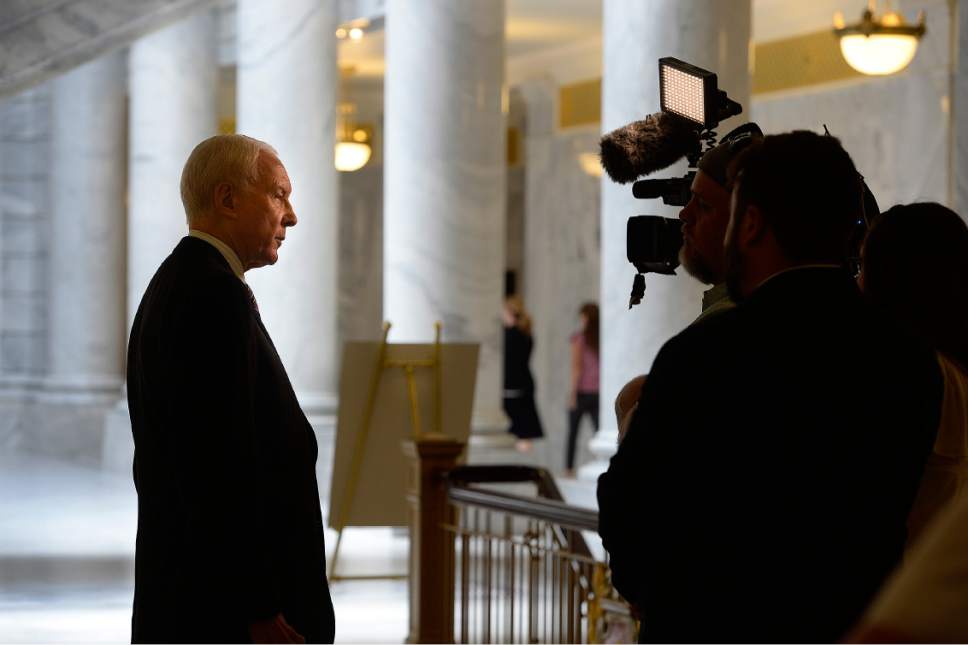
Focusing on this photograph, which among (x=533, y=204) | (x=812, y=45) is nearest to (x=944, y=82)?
(x=812, y=45)

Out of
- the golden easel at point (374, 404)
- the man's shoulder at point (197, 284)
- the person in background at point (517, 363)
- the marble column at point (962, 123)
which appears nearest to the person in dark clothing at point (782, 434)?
the man's shoulder at point (197, 284)

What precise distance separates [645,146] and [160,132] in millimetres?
12660

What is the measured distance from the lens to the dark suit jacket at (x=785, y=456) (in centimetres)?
234

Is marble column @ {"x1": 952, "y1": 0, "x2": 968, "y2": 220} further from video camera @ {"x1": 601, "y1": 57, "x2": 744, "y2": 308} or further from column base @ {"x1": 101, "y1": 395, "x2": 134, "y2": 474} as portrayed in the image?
column base @ {"x1": 101, "y1": 395, "x2": 134, "y2": 474}

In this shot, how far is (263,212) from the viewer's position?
3.23 metres

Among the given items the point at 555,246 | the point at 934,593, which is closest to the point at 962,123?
the point at 934,593

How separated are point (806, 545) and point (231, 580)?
113 centimetres

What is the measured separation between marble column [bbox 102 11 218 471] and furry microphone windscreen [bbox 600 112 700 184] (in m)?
12.2

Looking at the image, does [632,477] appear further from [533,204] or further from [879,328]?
[533,204]

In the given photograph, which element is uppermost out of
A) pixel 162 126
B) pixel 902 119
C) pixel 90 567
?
pixel 162 126

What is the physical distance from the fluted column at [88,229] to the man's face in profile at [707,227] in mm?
15024

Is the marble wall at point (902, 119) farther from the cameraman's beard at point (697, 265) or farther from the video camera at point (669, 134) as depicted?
the cameraman's beard at point (697, 265)

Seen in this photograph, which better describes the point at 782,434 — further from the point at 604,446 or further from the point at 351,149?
the point at 351,149

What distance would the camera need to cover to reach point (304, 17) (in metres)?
12.9
